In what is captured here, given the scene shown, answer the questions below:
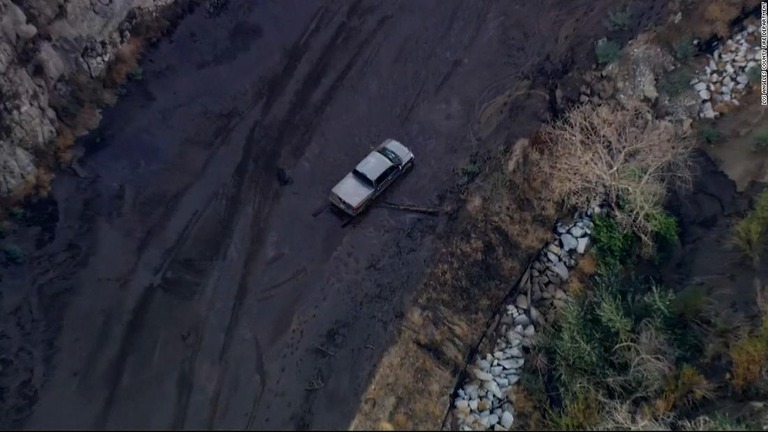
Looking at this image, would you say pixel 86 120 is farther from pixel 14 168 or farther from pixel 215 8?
pixel 215 8

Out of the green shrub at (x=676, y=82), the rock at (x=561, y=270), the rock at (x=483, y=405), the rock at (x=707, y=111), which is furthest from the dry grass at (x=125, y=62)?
the rock at (x=707, y=111)

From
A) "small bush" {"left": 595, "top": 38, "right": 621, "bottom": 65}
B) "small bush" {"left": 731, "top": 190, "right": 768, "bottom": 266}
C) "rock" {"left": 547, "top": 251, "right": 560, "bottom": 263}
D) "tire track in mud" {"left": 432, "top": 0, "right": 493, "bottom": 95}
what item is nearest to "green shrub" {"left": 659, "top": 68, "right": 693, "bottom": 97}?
"small bush" {"left": 595, "top": 38, "right": 621, "bottom": 65}

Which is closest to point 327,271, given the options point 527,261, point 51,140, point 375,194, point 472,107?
point 375,194

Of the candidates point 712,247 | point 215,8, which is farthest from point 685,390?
point 215,8

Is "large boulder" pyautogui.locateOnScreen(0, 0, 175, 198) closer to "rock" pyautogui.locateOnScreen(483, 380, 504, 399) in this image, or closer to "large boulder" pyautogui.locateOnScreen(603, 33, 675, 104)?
"rock" pyautogui.locateOnScreen(483, 380, 504, 399)

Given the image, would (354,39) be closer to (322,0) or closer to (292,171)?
(322,0)

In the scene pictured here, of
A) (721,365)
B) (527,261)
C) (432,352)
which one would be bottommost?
(721,365)
